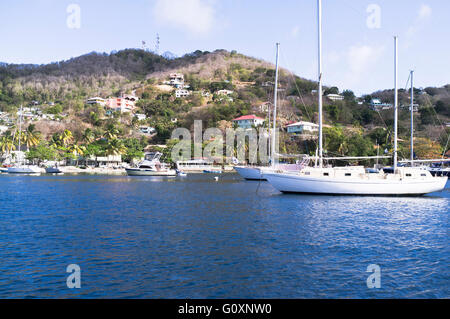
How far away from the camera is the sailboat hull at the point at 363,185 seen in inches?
1248

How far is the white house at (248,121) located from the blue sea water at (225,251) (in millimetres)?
92119

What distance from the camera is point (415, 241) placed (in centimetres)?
1703

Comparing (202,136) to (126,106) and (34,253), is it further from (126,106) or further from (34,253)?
(34,253)

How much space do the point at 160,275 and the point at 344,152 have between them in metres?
77.1

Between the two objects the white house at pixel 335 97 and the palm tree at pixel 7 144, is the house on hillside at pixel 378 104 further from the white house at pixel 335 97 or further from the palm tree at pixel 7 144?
the palm tree at pixel 7 144

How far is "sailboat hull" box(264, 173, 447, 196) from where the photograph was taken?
31703mm

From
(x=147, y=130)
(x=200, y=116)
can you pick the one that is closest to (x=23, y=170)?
(x=147, y=130)

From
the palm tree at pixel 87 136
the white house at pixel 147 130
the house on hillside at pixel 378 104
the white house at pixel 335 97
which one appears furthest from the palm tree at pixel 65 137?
the house on hillside at pixel 378 104

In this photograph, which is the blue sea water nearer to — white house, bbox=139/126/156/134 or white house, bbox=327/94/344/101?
white house, bbox=139/126/156/134

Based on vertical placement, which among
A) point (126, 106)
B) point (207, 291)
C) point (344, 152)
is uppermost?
point (126, 106)

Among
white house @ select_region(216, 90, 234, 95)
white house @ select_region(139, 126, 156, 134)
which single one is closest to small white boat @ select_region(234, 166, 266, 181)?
white house @ select_region(139, 126, 156, 134)

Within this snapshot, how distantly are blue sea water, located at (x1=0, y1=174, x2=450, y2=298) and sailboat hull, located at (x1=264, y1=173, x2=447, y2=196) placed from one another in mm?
4665

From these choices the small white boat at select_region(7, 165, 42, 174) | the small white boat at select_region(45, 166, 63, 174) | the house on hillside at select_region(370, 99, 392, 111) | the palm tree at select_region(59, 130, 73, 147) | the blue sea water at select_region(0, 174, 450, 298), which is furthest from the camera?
the house on hillside at select_region(370, 99, 392, 111)
